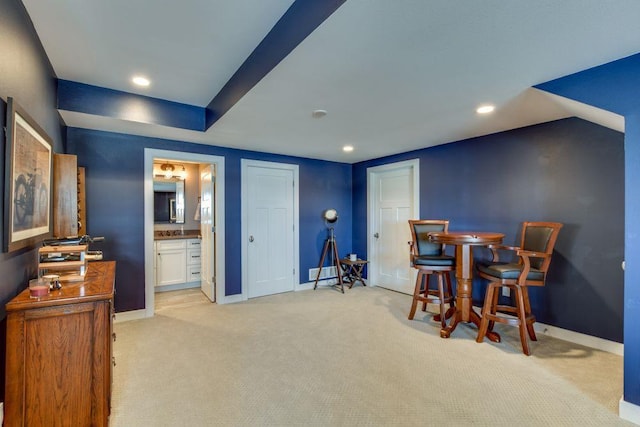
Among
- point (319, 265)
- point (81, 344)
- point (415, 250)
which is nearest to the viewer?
point (81, 344)

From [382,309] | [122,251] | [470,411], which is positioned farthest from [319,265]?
[470,411]

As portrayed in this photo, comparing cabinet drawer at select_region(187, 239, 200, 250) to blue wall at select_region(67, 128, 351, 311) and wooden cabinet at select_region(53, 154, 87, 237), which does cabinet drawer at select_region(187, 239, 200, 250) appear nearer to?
blue wall at select_region(67, 128, 351, 311)

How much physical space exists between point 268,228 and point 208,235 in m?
0.86

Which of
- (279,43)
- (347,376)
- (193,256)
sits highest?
(279,43)

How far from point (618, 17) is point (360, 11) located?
1257 mm

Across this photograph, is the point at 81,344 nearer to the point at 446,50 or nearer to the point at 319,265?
the point at 446,50

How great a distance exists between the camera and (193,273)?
16.1ft

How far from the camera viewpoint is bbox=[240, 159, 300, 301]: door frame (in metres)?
4.27

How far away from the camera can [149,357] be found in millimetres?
2559

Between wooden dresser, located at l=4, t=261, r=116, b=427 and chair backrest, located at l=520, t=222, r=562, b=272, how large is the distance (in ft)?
10.8

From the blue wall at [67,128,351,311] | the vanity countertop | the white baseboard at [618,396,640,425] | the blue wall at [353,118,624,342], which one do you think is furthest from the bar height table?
the vanity countertop

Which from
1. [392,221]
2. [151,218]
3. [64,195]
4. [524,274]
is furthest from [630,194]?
[151,218]

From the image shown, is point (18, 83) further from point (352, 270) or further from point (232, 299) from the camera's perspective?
point (352, 270)

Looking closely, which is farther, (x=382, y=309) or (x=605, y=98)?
(x=382, y=309)
